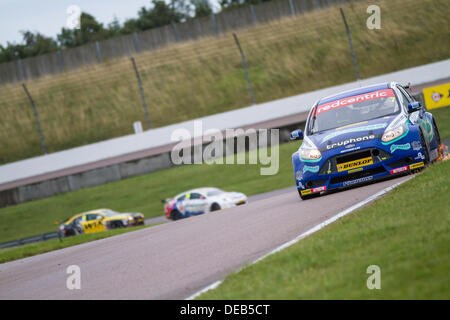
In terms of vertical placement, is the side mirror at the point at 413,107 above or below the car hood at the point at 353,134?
above

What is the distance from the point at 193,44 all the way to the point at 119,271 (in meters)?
42.9

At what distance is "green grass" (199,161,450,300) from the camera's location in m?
4.41

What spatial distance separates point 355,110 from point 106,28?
74382mm

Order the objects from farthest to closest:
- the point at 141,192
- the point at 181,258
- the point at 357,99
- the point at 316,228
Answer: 1. the point at 141,192
2. the point at 357,99
3. the point at 316,228
4. the point at 181,258

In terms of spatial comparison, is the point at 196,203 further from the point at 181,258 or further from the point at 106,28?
the point at 106,28

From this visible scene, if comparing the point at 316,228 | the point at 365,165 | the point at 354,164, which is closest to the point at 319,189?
the point at 354,164

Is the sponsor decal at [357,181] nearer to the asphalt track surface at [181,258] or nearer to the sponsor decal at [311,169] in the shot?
the asphalt track surface at [181,258]

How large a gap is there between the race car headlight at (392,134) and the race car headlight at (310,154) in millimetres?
988

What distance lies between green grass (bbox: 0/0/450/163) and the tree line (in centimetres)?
3124

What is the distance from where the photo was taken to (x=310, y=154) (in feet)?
35.3

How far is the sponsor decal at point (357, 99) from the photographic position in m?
11.6

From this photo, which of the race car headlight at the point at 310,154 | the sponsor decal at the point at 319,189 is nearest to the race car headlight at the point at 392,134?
the race car headlight at the point at 310,154

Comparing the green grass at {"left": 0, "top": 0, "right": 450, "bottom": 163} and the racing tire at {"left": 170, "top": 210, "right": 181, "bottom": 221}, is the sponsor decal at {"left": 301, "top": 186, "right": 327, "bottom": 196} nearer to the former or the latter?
the racing tire at {"left": 170, "top": 210, "right": 181, "bottom": 221}

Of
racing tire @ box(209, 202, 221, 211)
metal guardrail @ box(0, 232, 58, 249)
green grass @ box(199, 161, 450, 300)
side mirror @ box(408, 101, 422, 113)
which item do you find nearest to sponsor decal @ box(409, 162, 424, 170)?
side mirror @ box(408, 101, 422, 113)
